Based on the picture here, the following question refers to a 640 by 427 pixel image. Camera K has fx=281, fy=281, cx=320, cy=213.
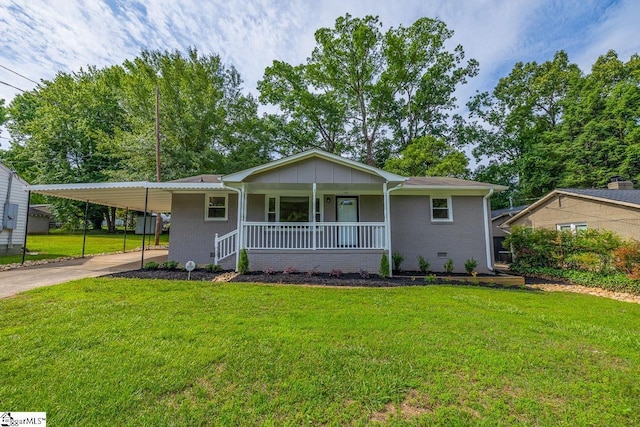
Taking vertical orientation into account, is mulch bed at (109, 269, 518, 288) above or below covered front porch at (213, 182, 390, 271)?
below

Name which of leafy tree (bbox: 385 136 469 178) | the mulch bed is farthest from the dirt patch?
leafy tree (bbox: 385 136 469 178)

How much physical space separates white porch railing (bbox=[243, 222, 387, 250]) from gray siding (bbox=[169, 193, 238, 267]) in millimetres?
1527

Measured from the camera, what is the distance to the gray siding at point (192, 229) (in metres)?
10.0

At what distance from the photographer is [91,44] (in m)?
11.7

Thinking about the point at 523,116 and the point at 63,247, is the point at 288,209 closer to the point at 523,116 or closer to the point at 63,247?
the point at 63,247

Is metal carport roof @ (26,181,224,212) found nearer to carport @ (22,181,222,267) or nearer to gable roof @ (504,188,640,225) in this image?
carport @ (22,181,222,267)

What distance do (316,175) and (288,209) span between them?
223cm

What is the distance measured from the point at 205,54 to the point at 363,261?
76.6ft

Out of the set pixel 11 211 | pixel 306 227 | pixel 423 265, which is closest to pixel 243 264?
pixel 306 227

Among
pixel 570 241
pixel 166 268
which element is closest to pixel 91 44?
pixel 166 268

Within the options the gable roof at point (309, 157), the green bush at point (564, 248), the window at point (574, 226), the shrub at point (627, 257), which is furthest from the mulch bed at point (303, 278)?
the window at point (574, 226)

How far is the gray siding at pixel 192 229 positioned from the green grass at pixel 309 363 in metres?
4.70

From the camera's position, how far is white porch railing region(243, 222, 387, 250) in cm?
900

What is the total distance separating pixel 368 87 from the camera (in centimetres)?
2480
